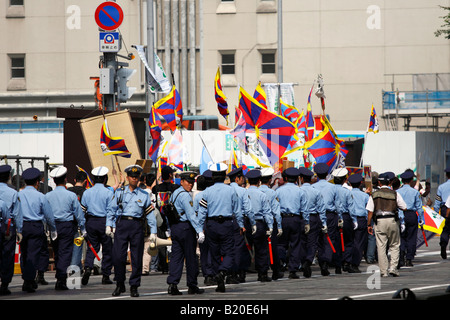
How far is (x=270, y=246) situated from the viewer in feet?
54.4

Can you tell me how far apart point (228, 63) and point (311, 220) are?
26.1 metres

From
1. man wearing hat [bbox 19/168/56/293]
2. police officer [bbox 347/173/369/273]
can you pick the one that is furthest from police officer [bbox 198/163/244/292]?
police officer [bbox 347/173/369/273]

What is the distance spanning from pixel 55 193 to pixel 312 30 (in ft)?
91.7

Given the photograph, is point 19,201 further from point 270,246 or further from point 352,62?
point 352,62

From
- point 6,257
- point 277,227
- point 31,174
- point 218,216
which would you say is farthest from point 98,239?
point 277,227

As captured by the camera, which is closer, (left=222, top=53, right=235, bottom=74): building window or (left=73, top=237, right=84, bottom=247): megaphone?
(left=73, top=237, right=84, bottom=247): megaphone

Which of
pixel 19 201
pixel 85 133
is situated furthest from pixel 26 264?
pixel 85 133

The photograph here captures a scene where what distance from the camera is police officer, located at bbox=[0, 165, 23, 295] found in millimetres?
14477

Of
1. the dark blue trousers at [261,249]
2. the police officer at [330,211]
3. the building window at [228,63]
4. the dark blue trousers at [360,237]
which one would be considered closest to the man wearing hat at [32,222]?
the dark blue trousers at [261,249]

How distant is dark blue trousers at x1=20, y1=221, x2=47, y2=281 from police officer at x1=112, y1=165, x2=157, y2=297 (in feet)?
5.50

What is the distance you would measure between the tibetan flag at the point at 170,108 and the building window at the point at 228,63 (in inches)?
788

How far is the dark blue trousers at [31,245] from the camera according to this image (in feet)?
49.0

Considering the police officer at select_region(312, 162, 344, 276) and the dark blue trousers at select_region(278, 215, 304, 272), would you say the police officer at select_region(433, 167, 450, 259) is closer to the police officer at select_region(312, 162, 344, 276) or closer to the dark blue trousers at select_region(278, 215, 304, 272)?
the police officer at select_region(312, 162, 344, 276)

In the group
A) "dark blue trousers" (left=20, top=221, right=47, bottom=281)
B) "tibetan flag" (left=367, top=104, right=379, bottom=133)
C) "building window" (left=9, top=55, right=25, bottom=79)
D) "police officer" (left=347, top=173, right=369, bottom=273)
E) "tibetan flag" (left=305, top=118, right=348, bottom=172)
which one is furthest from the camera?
"building window" (left=9, top=55, right=25, bottom=79)
